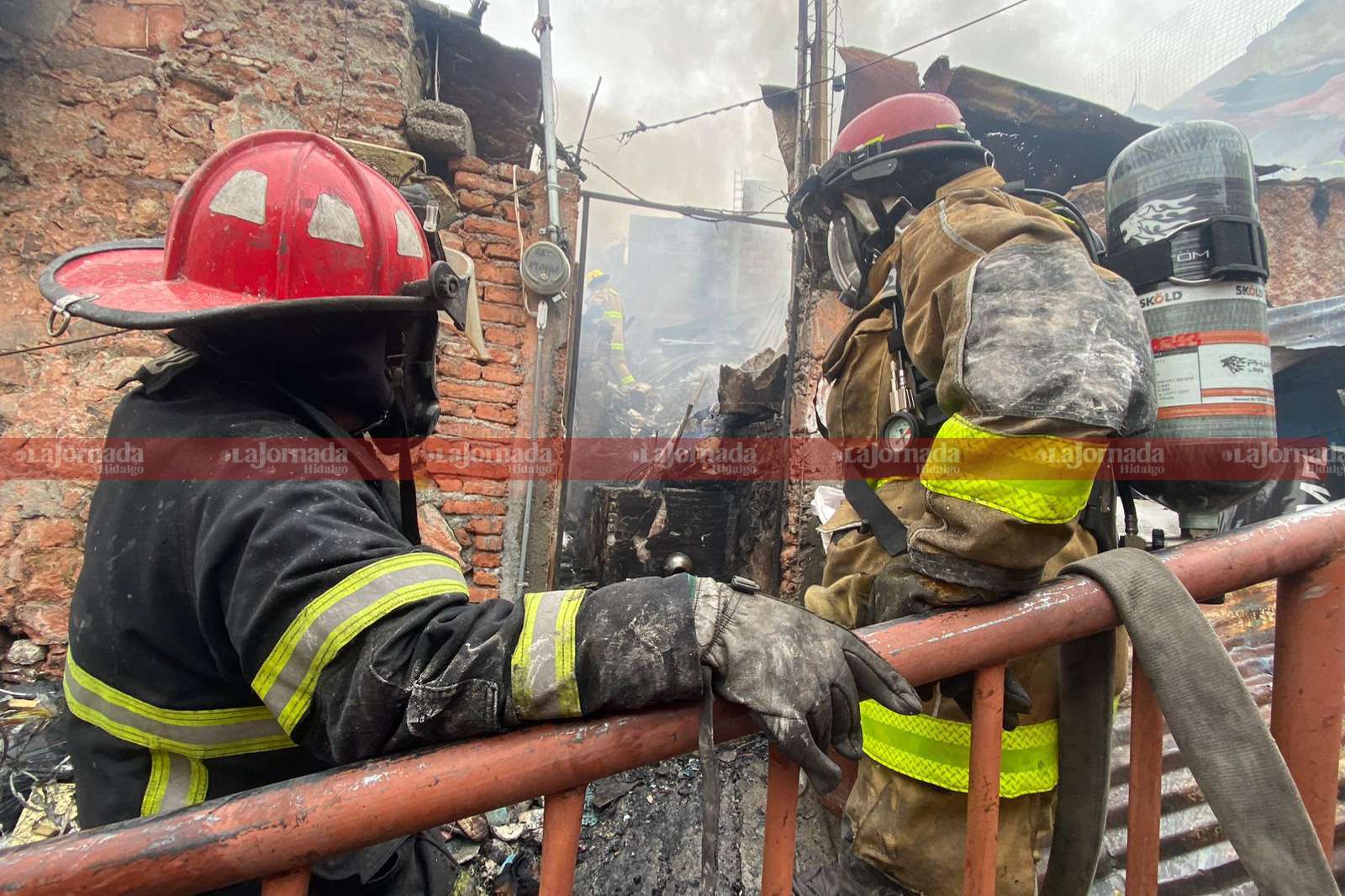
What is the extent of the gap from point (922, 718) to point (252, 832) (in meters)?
1.37

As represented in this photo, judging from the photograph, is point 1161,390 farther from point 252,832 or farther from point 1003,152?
point 1003,152

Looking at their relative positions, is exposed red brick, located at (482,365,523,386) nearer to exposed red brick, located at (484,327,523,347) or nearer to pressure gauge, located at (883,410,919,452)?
exposed red brick, located at (484,327,523,347)

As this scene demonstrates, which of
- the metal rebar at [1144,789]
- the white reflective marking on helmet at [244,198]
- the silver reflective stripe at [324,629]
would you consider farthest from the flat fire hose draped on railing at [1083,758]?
the white reflective marking on helmet at [244,198]

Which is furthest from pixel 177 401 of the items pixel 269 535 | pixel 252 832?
pixel 252 832

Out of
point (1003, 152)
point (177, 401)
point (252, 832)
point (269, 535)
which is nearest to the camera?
point (252, 832)

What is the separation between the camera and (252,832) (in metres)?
0.65

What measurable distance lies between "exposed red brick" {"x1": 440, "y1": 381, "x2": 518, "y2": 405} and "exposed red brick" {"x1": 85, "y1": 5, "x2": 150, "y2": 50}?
2.23m

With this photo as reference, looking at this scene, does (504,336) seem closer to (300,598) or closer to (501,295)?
(501,295)

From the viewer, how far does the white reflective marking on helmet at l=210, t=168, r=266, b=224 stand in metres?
1.09

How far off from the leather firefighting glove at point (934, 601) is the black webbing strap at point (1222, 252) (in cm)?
103

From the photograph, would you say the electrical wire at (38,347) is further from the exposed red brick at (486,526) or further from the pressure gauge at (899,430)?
the pressure gauge at (899,430)

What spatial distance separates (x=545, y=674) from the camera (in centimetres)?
75

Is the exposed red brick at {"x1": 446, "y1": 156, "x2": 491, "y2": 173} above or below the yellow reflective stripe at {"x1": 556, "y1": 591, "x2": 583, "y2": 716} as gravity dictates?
above

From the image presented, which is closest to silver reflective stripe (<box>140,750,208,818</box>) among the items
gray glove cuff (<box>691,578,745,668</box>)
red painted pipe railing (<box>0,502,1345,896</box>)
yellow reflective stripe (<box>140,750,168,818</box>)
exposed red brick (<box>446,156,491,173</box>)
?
yellow reflective stripe (<box>140,750,168,818</box>)
